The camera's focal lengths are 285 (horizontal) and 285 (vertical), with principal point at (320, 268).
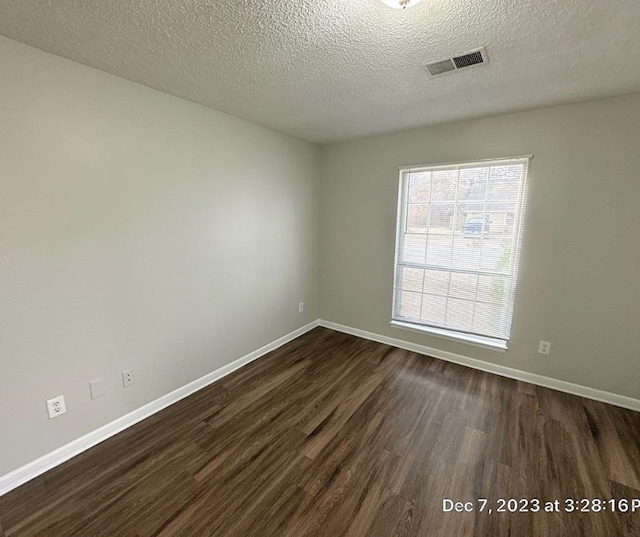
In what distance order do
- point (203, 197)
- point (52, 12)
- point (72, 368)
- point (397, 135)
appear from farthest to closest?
point (397, 135) → point (203, 197) → point (72, 368) → point (52, 12)

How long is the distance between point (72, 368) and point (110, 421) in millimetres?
490

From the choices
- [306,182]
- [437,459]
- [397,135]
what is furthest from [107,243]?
[397,135]

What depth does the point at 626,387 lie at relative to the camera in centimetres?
229

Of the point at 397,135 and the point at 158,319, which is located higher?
the point at 397,135

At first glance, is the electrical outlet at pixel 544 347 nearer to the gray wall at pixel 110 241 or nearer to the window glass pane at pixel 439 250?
the window glass pane at pixel 439 250

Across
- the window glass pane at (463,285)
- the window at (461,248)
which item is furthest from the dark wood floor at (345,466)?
the window glass pane at (463,285)

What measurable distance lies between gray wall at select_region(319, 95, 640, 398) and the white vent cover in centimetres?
111

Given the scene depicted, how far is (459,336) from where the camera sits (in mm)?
2982

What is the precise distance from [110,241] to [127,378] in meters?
0.99

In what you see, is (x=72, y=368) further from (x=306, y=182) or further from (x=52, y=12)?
(x=306, y=182)

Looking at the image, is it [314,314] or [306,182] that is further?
[314,314]

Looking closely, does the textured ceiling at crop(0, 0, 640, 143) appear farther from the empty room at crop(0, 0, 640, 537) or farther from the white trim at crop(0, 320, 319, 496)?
the white trim at crop(0, 320, 319, 496)

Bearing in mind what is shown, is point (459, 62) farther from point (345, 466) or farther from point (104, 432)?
point (104, 432)

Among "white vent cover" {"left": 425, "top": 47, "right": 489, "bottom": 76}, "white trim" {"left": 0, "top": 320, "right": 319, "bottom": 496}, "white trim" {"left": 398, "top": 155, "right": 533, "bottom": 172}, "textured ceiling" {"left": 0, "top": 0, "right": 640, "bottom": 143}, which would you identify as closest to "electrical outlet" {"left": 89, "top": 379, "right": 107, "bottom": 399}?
"white trim" {"left": 0, "top": 320, "right": 319, "bottom": 496}
